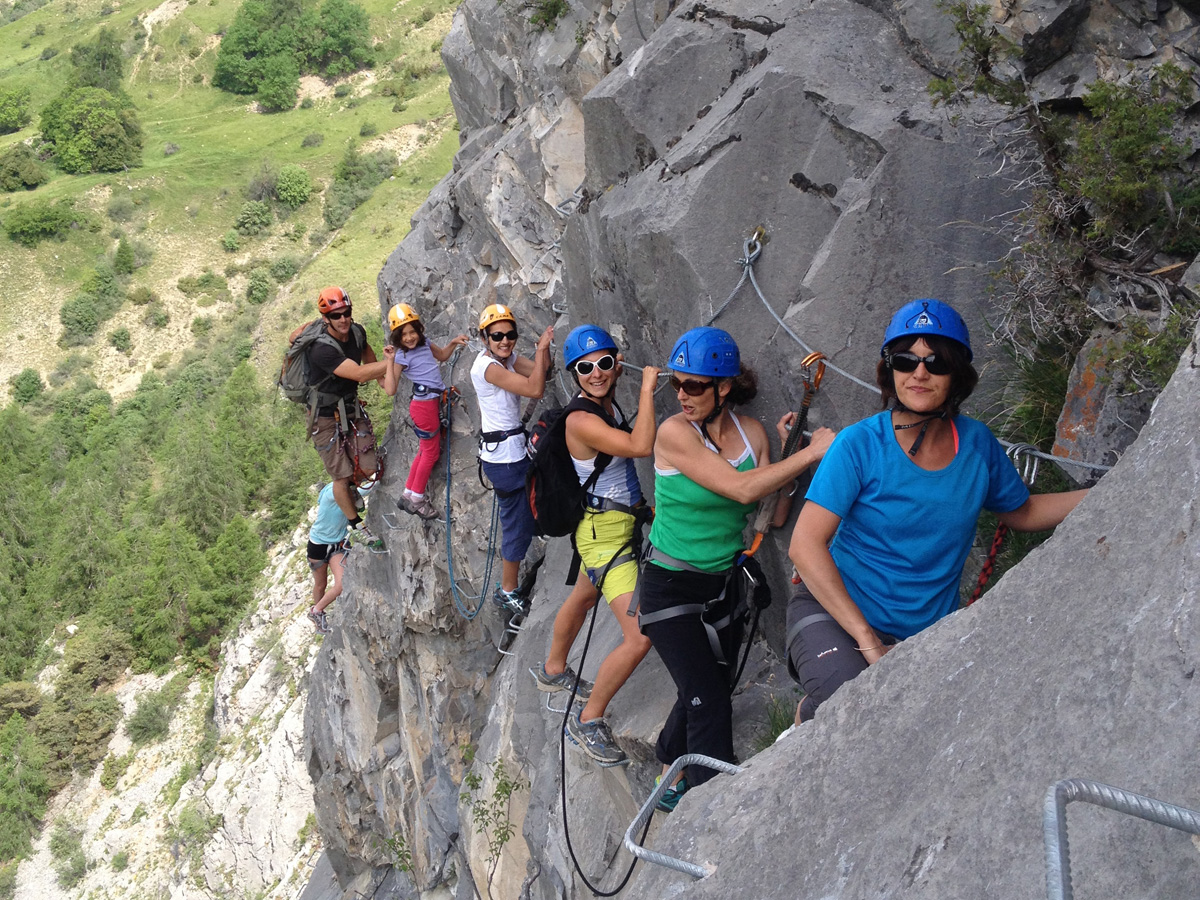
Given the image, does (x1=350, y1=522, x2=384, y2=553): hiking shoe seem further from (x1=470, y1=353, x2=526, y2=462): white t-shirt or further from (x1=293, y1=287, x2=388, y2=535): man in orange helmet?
(x1=470, y1=353, x2=526, y2=462): white t-shirt

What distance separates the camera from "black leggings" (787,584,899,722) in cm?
361

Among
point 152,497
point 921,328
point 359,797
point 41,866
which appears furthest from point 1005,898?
point 152,497

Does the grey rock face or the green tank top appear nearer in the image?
the grey rock face

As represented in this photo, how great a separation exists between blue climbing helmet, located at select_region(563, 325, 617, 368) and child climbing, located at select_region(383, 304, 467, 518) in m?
3.57

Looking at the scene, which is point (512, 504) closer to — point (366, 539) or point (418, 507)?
point (418, 507)

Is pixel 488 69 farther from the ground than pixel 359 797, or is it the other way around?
pixel 488 69

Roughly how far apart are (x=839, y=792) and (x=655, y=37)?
18.9 ft

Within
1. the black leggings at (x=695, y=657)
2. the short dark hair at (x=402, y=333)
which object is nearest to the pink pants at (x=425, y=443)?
the short dark hair at (x=402, y=333)

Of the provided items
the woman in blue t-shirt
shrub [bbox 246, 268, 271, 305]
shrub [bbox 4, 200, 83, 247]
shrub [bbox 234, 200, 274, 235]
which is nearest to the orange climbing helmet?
the woman in blue t-shirt

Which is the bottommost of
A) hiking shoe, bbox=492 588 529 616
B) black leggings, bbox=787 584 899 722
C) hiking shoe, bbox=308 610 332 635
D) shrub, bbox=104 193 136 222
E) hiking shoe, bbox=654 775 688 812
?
shrub, bbox=104 193 136 222

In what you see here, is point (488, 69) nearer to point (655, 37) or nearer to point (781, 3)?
point (655, 37)

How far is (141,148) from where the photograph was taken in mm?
76375

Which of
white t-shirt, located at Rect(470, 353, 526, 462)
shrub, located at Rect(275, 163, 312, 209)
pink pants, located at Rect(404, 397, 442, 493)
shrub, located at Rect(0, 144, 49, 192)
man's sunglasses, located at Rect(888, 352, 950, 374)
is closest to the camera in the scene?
man's sunglasses, located at Rect(888, 352, 950, 374)

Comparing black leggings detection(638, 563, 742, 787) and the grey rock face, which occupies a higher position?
the grey rock face
